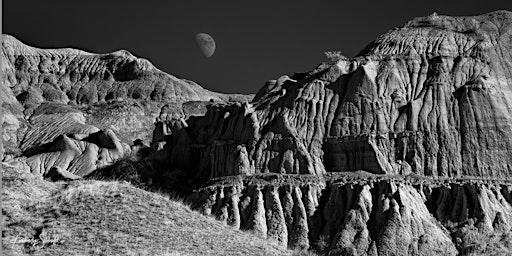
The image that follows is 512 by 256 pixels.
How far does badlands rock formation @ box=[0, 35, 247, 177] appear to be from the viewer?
4400 inches

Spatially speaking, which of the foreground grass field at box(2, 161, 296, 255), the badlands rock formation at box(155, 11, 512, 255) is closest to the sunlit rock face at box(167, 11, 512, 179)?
the badlands rock formation at box(155, 11, 512, 255)

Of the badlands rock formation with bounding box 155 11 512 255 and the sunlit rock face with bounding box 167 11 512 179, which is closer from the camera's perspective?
the badlands rock formation with bounding box 155 11 512 255

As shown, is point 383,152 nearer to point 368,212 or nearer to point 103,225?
point 368,212

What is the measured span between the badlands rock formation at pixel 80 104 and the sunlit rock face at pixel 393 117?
30.8 metres

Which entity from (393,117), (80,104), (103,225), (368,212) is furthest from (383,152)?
(80,104)

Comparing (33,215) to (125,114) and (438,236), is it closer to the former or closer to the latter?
(438,236)

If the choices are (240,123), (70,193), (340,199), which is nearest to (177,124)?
(240,123)

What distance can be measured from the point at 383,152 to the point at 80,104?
360 ft

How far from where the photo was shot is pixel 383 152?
2955 inches

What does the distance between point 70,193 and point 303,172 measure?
54.9m

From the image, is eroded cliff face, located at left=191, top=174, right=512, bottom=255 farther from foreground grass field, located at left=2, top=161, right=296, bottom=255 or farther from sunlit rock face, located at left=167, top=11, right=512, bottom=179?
foreground grass field, located at left=2, top=161, right=296, bottom=255

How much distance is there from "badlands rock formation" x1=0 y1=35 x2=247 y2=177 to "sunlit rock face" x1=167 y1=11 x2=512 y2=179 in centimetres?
3078

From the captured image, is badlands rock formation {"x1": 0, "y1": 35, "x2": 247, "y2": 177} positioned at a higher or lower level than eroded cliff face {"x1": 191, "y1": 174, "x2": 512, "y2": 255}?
higher

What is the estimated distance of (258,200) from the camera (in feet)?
230
